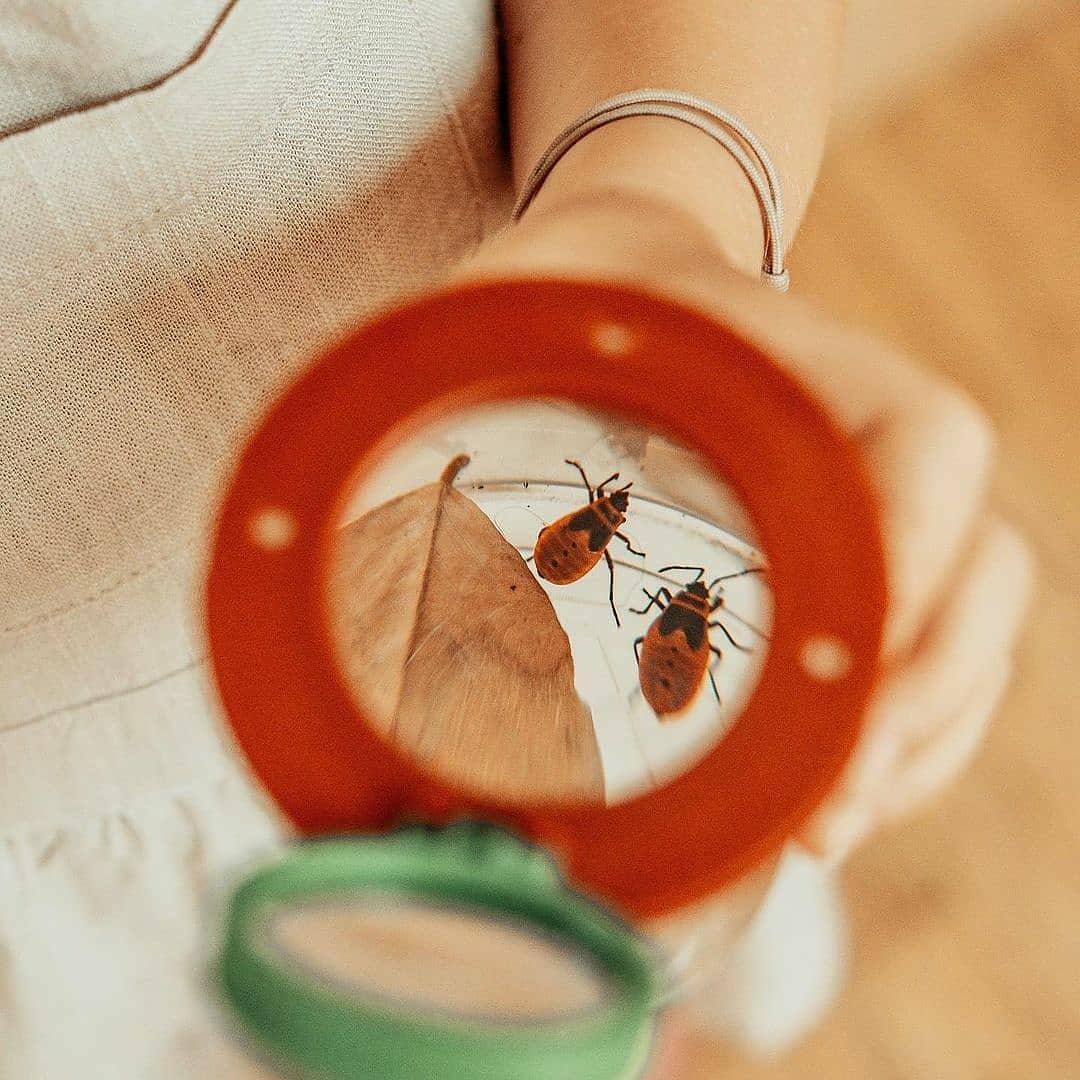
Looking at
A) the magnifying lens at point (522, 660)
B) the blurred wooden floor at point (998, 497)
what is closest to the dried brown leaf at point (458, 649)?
the magnifying lens at point (522, 660)

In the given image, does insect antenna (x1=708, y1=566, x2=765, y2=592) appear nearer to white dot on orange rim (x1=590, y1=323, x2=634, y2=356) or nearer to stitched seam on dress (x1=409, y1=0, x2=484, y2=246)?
white dot on orange rim (x1=590, y1=323, x2=634, y2=356)

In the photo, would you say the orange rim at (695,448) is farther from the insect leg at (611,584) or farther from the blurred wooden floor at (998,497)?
the blurred wooden floor at (998,497)

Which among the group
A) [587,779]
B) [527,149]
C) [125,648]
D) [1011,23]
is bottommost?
[587,779]

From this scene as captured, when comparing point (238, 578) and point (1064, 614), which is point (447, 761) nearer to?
point (238, 578)

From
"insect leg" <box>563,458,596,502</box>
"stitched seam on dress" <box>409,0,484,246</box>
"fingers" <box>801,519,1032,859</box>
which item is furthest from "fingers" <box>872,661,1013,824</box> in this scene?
"stitched seam on dress" <box>409,0,484,246</box>

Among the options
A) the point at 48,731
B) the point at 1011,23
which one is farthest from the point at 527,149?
the point at 1011,23

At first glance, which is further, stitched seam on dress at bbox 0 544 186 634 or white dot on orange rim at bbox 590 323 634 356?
stitched seam on dress at bbox 0 544 186 634
